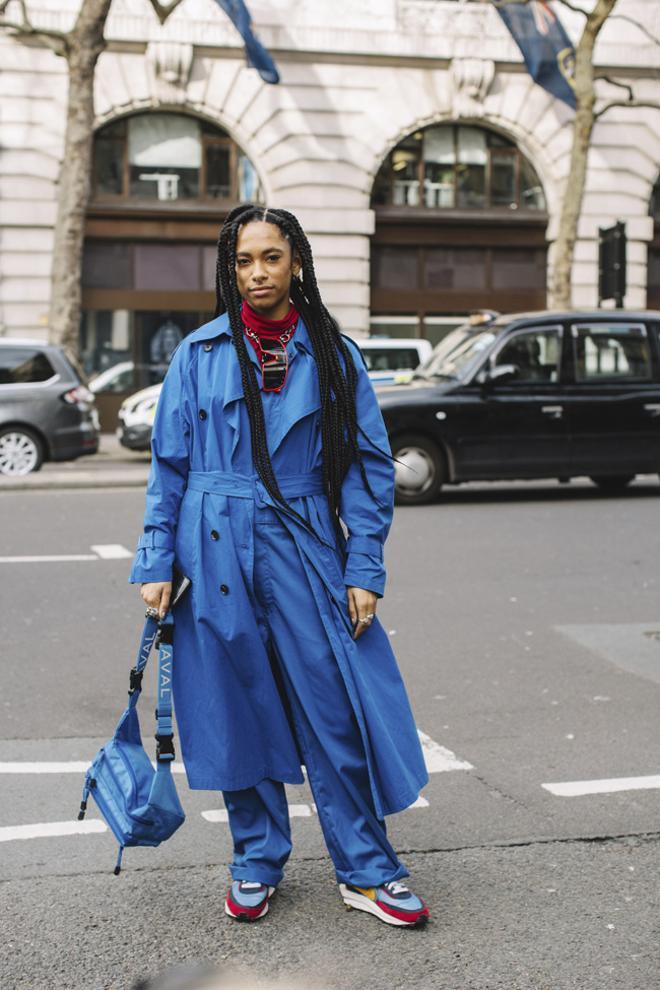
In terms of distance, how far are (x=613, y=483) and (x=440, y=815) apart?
34.3 feet

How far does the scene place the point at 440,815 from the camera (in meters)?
4.36

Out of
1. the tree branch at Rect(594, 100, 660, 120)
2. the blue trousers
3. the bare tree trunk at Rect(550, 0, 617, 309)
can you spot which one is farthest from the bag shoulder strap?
the tree branch at Rect(594, 100, 660, 120)

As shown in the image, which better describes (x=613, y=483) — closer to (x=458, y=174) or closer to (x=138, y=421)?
(x=138, y=421)

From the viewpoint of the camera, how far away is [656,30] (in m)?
26.8

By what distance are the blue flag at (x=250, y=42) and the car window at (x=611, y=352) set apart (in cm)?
1214

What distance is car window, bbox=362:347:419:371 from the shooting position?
2002cm

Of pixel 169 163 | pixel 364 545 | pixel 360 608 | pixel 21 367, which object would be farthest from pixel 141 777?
pixel 169 163

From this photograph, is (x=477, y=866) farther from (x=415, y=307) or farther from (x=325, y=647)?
(x=415, y=307)

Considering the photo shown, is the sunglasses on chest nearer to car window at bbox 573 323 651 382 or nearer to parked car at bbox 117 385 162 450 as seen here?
car window at bbox 573 323 651 382

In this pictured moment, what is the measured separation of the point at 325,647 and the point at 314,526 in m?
0.30

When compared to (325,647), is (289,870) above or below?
below

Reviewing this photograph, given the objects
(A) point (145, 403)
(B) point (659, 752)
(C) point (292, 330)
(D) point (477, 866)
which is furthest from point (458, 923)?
(A) point (145, 403)

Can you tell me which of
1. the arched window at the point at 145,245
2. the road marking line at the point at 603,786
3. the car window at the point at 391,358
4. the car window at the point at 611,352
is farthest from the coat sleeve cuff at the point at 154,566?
the arched window at the point at 145,245

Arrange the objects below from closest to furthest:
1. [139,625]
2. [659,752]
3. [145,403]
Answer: [659,752] → [139,625] → [145,403]
